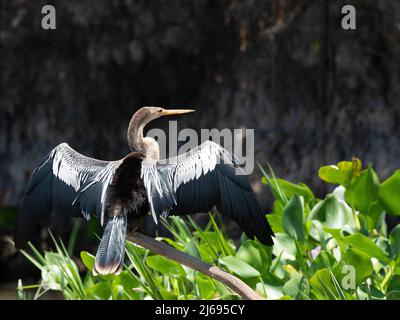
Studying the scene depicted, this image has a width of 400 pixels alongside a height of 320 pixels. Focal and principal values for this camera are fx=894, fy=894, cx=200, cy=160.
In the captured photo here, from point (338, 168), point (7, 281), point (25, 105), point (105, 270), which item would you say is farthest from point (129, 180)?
point (7, 281)

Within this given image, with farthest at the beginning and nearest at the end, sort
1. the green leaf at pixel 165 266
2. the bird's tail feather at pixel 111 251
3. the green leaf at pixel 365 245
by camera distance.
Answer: the green leaf at pixel 165 266 → the green leaf at pixel 365 245 → the bird's tail feather at pixel 111 251

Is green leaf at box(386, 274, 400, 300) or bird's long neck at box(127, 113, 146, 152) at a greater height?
bird's long neck at box(127, 113, 146, 152)

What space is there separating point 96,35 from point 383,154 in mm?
2529

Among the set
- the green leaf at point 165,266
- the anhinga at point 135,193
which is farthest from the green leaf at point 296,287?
Answer: the anhinga at point 135,193

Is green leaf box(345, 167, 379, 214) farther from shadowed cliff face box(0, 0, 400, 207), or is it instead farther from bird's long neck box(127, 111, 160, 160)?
shadowed cliff face box(0, 0, 400, 207)

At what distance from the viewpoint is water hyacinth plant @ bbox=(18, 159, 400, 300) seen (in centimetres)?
324

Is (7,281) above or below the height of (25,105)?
below

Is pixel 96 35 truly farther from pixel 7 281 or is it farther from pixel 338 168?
pixel 338 168

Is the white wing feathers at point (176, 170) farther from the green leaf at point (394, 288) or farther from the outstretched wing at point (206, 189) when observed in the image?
the green leaf at point (394, 288)

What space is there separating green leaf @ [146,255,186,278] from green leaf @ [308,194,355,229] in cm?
59

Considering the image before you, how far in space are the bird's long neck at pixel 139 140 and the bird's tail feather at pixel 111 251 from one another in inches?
18.1

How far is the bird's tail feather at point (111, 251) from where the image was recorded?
2672mm

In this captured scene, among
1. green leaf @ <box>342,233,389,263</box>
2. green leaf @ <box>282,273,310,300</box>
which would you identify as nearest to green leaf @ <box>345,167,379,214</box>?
green leaf @ <box>342,233,389,263</box>
